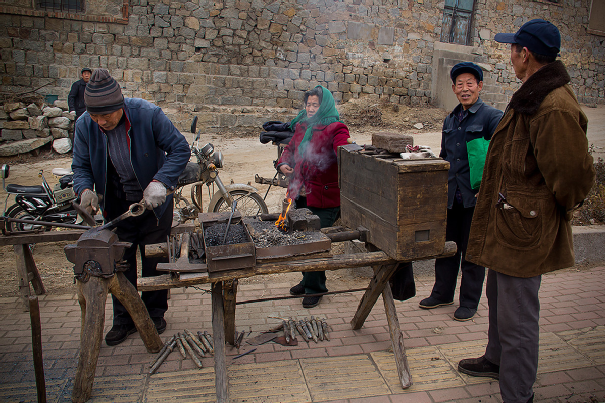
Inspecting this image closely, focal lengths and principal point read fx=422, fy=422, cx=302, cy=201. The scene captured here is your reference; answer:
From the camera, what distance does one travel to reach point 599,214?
5.50 metres

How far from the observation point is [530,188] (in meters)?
2.23

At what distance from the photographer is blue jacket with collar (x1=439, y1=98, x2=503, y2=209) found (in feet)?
11.1

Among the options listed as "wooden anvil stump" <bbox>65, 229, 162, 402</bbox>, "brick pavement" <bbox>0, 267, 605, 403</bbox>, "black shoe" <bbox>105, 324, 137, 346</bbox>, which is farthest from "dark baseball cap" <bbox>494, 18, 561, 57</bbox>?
"black shoe" <bbox>105, 324, 137, 346</bbox>

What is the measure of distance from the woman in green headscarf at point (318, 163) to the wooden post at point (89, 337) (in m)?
1.77

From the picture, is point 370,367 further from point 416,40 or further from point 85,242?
point 416,40

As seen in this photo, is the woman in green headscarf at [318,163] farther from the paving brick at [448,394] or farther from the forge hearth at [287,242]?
the paving brick at [448,394]

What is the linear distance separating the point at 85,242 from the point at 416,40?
14441 mm

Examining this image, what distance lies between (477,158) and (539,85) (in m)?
1.23

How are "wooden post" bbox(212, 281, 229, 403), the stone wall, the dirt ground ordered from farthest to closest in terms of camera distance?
1. the stone wall
2. the dirt ground
3. "wooden post" bbox(212, 281, 229, 403)

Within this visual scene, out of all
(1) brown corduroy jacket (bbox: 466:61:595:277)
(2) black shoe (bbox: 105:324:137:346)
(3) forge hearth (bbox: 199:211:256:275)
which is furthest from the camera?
(2) black shoe (bbox: 105:324:137:346)

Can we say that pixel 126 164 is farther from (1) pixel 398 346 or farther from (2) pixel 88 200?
(1) pixel 398 346

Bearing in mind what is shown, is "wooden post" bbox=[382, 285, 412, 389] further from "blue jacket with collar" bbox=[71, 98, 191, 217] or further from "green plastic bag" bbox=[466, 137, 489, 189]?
"blue jacket with collar" bbox=[71, 98, 191, 217]

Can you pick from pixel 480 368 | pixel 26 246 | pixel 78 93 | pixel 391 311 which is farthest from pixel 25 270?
pixel 78 93

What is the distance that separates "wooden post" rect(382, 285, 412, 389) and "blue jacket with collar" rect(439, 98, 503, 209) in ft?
3.31
